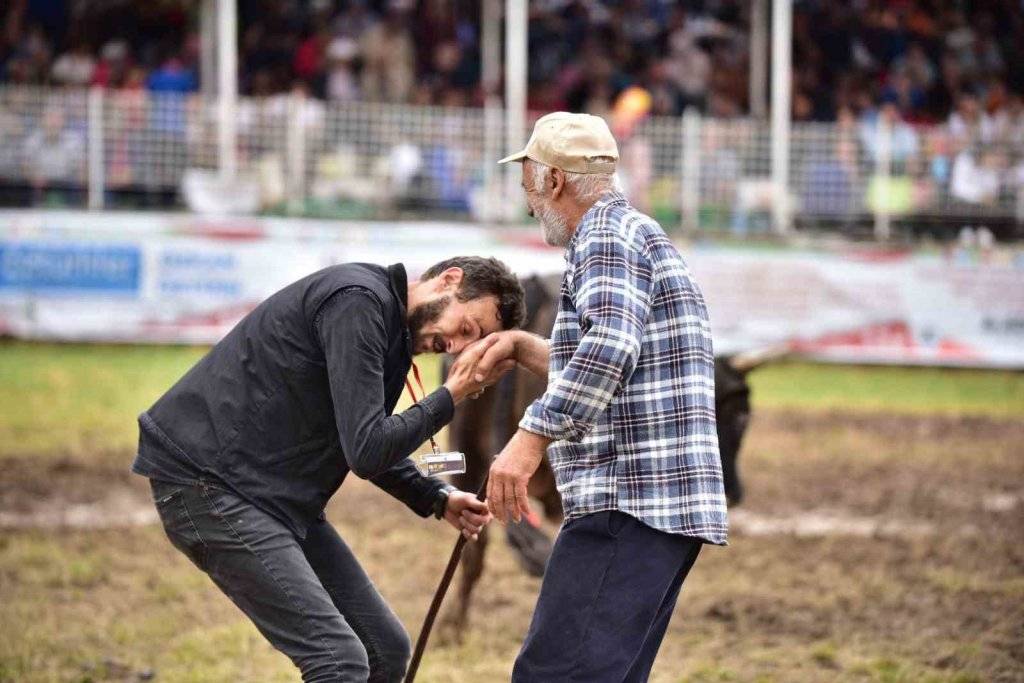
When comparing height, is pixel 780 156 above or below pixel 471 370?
above

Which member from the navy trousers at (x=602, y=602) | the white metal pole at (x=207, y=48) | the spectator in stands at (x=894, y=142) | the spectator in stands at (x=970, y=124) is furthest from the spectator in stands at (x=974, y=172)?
the navy trousers at (x=602, y=602)

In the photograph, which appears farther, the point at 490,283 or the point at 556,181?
the point at 490,283

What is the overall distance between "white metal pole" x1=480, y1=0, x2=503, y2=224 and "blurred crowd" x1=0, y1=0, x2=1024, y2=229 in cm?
15

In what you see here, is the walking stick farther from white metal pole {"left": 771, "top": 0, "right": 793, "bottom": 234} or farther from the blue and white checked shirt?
white metal pole {"left": 771, "top": 0, "right": 793, "bottom": 234}

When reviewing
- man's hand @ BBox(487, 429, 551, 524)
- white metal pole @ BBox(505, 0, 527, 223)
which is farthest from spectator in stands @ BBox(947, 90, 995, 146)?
man's hand @ BBox(487, 429, 551, 524)

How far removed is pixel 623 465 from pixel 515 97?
493 inches

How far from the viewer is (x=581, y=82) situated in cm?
1778

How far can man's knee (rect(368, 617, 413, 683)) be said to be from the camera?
439cm

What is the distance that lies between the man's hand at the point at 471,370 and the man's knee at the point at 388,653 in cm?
82

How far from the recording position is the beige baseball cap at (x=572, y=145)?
383 centimetres

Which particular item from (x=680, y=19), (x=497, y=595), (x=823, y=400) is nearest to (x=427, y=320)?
(x=497, y=595)

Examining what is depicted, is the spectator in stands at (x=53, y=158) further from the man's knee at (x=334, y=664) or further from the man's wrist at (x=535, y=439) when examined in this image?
the man's wrist at (x=535, y=439)

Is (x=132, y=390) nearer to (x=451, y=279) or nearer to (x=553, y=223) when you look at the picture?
(x=451, y=279)

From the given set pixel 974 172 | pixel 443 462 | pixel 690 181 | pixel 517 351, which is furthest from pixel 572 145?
pixel 974 172
